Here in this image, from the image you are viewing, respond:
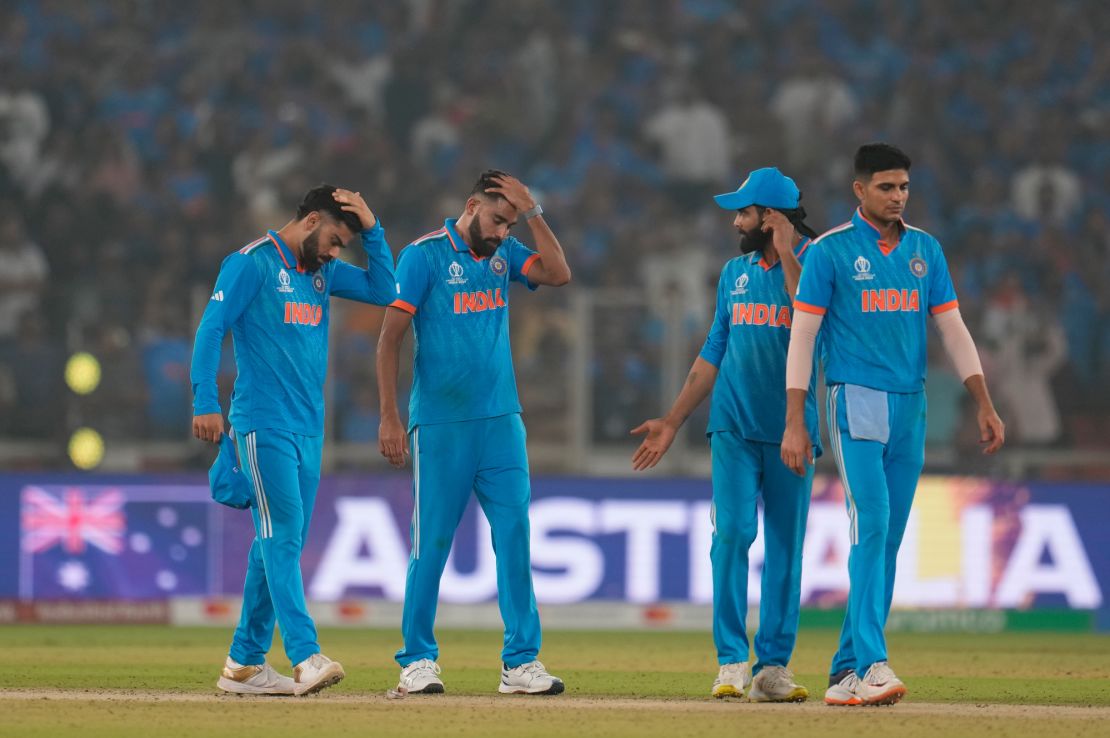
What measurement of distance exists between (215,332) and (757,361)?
8.24ft

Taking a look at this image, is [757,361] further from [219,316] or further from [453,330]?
[219,316]

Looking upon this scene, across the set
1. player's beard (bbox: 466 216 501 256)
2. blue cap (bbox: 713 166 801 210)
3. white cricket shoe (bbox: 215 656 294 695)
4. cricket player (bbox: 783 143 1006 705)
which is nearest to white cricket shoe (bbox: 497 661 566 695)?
white cricket shoe (bbox: 215 656 294 695)

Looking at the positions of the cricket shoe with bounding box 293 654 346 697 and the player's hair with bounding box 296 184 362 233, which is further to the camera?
the player's hair with bounding box 296 184 362 233

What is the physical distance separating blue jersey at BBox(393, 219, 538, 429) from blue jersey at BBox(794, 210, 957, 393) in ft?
5.04

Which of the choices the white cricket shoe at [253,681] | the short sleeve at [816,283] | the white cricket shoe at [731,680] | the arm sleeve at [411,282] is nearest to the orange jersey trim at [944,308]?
the short sleeve at [816,283]

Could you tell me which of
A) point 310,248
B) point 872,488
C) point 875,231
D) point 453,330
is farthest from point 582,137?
point 872,488

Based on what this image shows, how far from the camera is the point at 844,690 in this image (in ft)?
27.3

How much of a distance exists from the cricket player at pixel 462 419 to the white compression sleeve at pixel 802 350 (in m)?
1.19

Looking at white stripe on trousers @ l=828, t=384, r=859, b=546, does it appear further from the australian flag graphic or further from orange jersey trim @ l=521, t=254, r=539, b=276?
the australian flag graphic

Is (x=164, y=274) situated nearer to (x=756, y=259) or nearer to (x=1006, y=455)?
(x=1006, y=455)

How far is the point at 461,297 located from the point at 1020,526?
7.17 metres

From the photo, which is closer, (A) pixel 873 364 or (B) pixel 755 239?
(A) pixel 873 364

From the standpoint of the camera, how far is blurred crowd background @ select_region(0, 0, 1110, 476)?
623 inches

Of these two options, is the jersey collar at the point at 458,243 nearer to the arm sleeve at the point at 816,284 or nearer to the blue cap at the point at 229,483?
the blue cap at the point at 229,483
